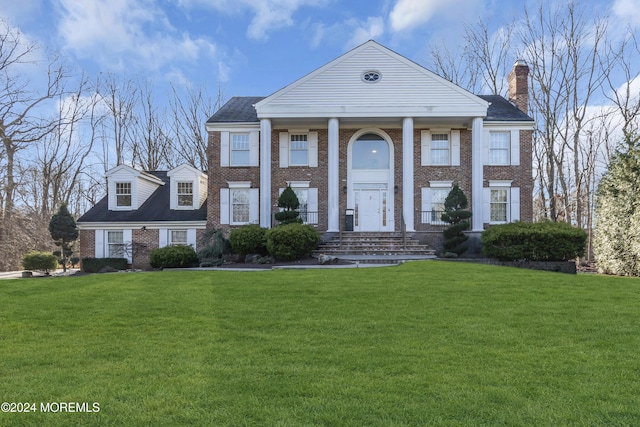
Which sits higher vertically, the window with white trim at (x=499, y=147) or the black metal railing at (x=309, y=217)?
the window with white trim at (x=499, y=147)

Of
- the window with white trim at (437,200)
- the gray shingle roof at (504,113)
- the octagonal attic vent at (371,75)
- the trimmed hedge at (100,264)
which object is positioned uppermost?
the octagonal attic vent at (371,75)

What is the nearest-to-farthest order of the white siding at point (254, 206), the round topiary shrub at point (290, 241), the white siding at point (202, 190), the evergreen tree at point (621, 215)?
the evergreen tree at point (621, 215) → the round topiary shrub at point (290, 241) → the white siding at point (254, 206) → the white siding at point (202, 190)

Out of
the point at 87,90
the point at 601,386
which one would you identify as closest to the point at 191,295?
the point at 601,386

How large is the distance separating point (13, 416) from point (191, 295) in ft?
15.6

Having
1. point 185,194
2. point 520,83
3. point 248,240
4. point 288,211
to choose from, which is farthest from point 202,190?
point 520,83

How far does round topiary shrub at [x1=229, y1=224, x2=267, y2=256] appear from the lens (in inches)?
651

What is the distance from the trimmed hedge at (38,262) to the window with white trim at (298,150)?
11.7 m

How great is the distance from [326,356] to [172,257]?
13771 millimetres

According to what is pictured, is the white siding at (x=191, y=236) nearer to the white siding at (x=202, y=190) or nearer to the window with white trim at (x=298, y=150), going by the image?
the white siding at (x=202, y=190)

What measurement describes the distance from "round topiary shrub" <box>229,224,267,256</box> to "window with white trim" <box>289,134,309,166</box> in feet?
14.6

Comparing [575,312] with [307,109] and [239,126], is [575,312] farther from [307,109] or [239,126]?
[239,126]

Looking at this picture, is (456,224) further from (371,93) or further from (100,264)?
(100,264)

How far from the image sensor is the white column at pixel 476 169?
18.0m

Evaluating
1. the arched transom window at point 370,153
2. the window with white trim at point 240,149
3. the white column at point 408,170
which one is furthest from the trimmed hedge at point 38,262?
the white column at point 408,170
